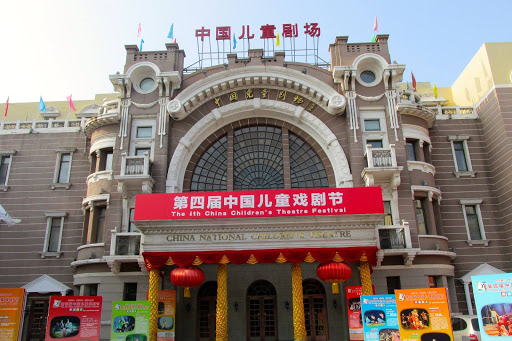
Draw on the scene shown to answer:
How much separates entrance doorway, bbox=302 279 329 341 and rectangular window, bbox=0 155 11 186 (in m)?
18.3

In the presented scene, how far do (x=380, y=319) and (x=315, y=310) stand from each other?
21.3 ft

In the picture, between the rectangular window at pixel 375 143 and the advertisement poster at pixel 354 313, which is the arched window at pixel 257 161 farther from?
the advertisement poster at pixel 354 313

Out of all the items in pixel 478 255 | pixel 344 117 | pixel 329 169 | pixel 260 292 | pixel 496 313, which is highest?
pixel 344 117

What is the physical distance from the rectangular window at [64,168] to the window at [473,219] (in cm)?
2257

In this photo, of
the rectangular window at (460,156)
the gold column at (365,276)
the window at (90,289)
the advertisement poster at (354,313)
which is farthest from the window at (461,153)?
the window at (90,289)

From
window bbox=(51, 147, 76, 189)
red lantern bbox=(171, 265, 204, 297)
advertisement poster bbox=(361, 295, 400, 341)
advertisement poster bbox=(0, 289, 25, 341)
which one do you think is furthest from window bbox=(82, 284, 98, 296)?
advertisement poster bbox=(361, 295, 400, 341)

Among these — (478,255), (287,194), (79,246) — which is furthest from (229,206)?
(478,255)

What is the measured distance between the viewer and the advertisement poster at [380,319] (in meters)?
14.8

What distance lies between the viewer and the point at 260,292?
21531 mm

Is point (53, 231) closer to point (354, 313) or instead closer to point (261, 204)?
point (261, 204)

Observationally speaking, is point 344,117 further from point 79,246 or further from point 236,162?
point 79,246

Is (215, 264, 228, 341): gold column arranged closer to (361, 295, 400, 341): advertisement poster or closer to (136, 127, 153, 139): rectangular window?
(361, 295, 400, 341): advertisement poster

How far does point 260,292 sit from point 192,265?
472 centimetres

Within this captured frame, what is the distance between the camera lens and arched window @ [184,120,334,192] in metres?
23.0
